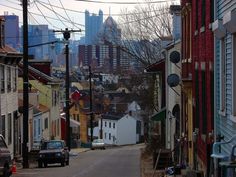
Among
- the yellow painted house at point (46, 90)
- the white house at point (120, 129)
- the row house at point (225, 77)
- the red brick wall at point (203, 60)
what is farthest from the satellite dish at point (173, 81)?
the white house at point (120, 129)

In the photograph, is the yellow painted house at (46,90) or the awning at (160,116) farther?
the yellow painted house at (46,90)

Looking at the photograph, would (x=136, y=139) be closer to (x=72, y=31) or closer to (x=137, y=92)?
(x=137, y=92)

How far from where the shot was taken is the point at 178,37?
119ft

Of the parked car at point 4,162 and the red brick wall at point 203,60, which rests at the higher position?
the red brick wall at point 203,60

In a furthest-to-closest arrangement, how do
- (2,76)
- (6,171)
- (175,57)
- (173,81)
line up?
(2,76), (175,57), (173,81), (6,171)

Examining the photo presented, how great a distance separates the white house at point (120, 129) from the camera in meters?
107

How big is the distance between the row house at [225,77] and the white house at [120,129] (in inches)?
3567

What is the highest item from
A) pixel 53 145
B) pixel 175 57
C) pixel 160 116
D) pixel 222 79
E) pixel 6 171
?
pixel 175 57

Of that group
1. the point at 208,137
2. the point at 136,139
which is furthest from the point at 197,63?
the point at 136,139

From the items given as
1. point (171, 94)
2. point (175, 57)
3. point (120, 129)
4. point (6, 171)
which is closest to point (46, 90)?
point (171, 94)

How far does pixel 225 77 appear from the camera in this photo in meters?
14.8

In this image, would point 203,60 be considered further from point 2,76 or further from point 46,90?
point 46,90

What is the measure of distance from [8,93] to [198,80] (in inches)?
852

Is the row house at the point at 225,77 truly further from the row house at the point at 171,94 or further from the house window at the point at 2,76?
the house window at the point at 2,76
